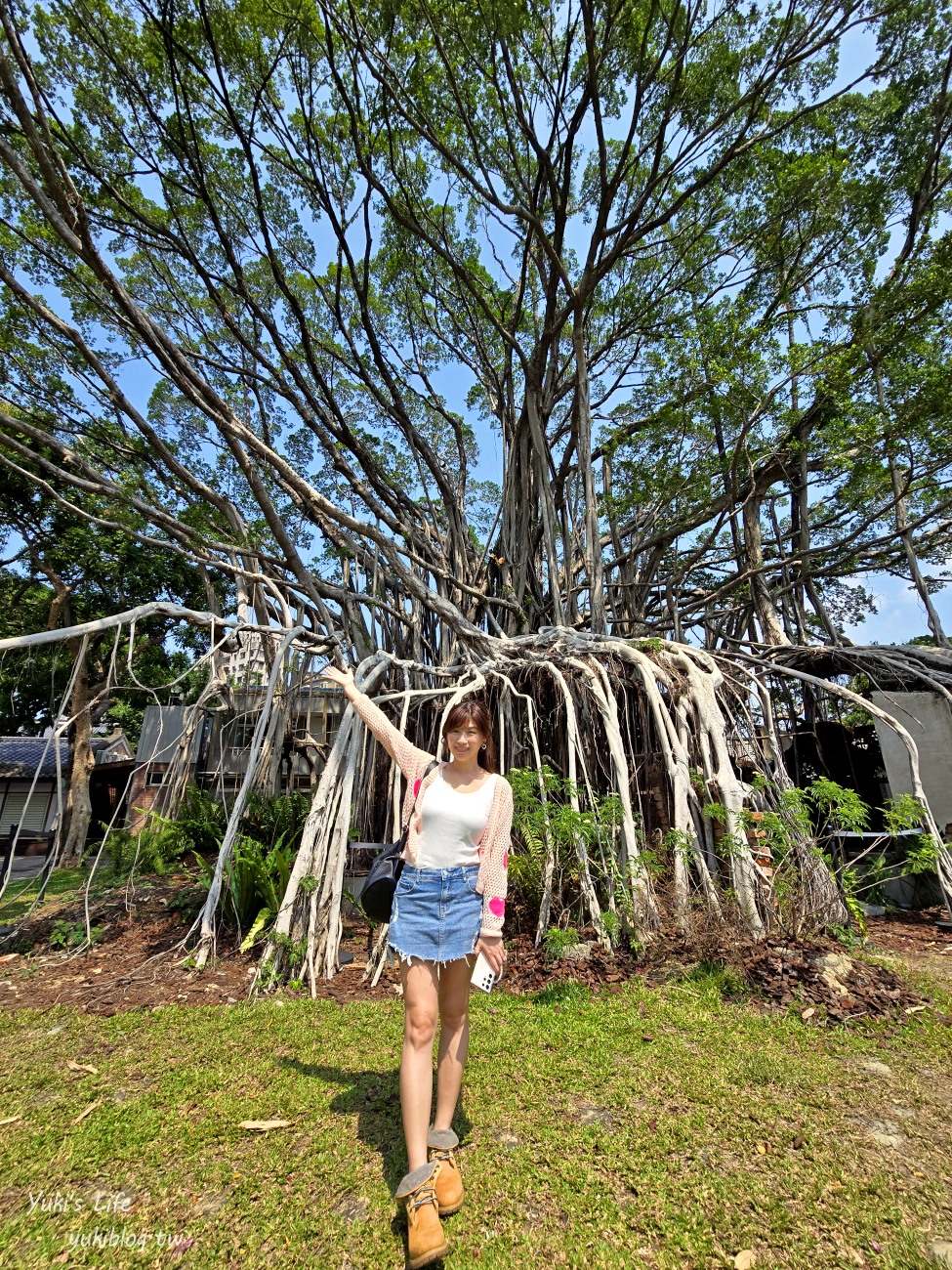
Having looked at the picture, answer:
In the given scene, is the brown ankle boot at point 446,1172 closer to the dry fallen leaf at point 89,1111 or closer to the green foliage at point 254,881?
the dry fallen leaf at point 89,1111

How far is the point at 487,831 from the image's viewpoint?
5.24 ft

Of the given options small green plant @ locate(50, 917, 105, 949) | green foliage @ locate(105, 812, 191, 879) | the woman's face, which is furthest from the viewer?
green foliage @ locate(105, 812, 191, 879)

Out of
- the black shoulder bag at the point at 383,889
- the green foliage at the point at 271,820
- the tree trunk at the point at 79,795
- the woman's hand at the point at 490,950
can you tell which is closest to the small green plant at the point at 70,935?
the green foliage at the point at 271,820

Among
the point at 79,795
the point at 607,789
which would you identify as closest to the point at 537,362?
the point at 607,789

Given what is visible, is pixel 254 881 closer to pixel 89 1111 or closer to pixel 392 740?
pixel 89 1111

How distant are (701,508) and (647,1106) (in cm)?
630

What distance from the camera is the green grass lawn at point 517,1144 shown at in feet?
4.27

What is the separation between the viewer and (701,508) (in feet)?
22.7

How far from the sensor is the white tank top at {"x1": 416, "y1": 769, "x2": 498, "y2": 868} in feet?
5.09

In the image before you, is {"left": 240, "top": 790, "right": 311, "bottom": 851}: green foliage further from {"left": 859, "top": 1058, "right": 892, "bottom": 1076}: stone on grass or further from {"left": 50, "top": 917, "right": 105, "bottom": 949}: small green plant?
{"left": 859, "top": 1058, "right": 892, "bottom": 1076}: stone on grass

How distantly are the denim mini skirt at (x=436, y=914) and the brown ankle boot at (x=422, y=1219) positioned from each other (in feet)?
1.38

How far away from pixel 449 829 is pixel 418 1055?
1.70ft

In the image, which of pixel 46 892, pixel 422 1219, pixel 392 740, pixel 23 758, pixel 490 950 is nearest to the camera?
pixel 422 1219

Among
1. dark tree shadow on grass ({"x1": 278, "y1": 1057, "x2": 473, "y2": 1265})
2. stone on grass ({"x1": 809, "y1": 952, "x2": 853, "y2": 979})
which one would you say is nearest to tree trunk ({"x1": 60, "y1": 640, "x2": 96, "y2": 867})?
dark tree shadow on grass ({"x1": 278, "y1": 1057, "x2": 473, "y2": 1265})
